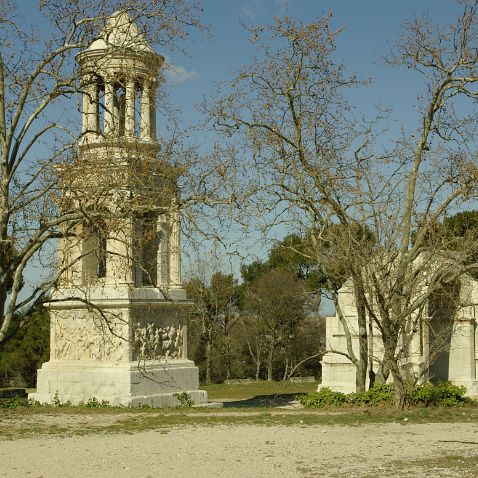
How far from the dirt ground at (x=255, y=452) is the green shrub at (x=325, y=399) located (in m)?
3.96

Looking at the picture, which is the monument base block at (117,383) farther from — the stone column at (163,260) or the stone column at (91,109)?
the stone column at (91,109)

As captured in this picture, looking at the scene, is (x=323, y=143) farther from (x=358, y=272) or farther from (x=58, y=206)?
(x=58, y=206)

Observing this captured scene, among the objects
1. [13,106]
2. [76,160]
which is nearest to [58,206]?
[76,160]

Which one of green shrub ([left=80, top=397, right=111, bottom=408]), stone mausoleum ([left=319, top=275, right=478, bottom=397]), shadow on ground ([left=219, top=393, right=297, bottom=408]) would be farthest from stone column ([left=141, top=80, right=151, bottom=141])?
stone mausoleum ([left=319, top=275, right=478, bottom=397])

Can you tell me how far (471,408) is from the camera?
53.0ft

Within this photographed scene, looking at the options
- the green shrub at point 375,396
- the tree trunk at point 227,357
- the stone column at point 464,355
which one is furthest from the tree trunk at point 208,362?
the green shrub at point 375,396

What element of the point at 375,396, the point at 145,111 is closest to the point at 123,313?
the point at 145,111

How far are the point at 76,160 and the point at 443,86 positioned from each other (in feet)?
22.8

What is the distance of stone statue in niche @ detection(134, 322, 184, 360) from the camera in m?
19.7

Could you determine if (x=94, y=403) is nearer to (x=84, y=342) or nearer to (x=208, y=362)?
(x=84, y=342)

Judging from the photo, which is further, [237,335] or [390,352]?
[237,335]

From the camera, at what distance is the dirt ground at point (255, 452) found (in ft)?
30.4

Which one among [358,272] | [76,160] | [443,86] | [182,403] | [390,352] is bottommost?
[182,403]

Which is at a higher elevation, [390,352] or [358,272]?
[358,272]
